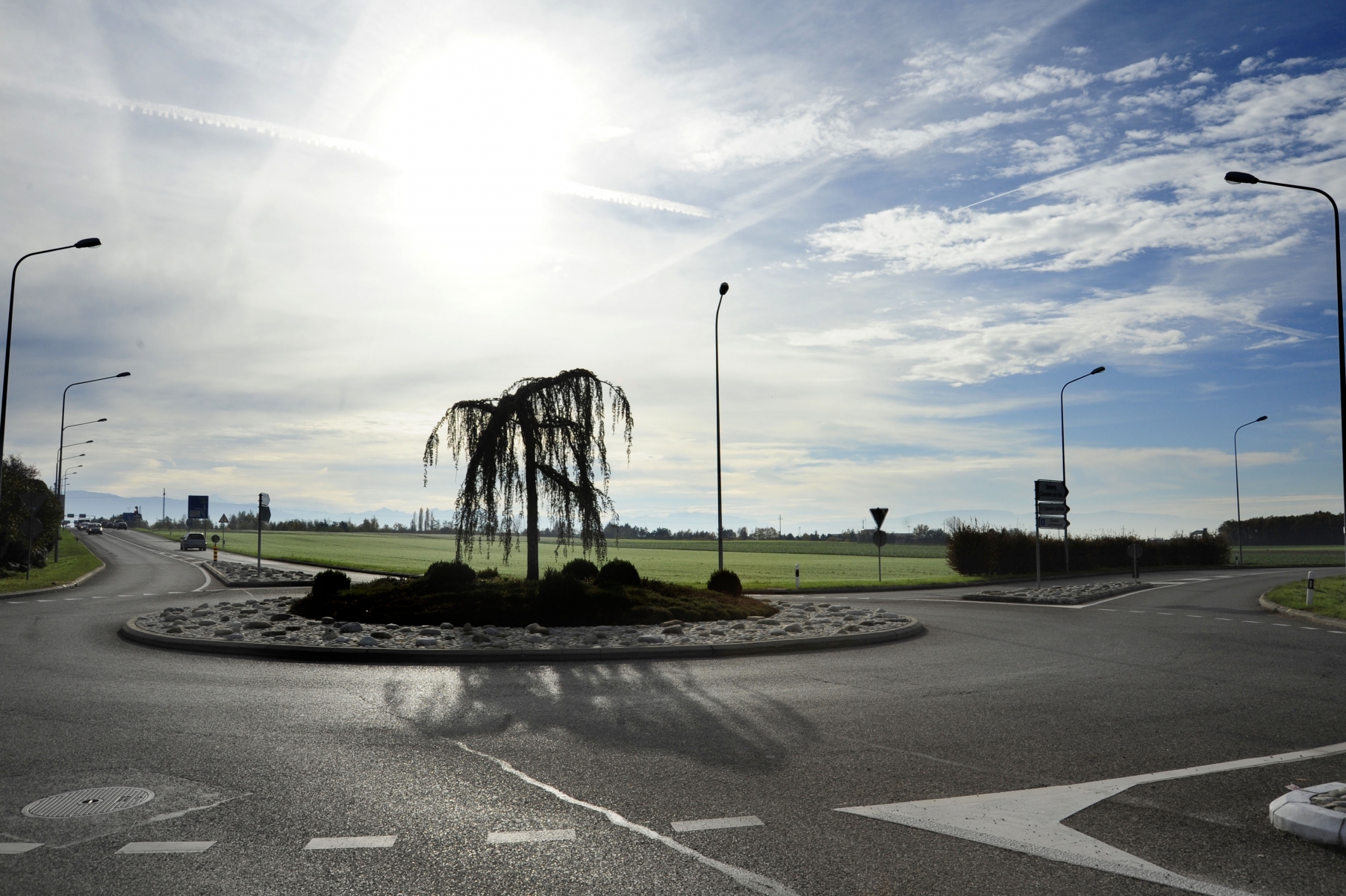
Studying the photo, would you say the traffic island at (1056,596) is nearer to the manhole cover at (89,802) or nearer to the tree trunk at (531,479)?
the tree trunk at (531,479)

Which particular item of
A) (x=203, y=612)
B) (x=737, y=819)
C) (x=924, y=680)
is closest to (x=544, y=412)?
(x=203, y=612)

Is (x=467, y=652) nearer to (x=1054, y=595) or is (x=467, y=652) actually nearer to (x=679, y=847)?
(x=679, y=847)

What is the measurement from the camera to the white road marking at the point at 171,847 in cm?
484

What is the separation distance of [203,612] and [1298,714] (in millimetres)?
18640

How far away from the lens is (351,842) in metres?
4.94

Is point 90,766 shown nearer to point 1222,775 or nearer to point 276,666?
point 276,666

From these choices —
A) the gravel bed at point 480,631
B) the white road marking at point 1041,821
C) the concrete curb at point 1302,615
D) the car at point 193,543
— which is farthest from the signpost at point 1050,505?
the car at point 193,543

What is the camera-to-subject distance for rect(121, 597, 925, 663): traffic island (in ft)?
41.9

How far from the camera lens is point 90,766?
6.57 m

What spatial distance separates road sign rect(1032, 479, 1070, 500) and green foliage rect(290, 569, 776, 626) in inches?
721

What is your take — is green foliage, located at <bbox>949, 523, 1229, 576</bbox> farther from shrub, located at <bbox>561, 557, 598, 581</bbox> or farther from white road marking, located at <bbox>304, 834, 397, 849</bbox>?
white road marking, located at <bbox>304, 834, 397, 849</bbox>

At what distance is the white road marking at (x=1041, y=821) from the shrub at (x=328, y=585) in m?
15.8

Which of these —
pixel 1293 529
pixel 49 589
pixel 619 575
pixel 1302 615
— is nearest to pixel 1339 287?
pixel 1302 615

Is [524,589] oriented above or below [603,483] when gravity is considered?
below
